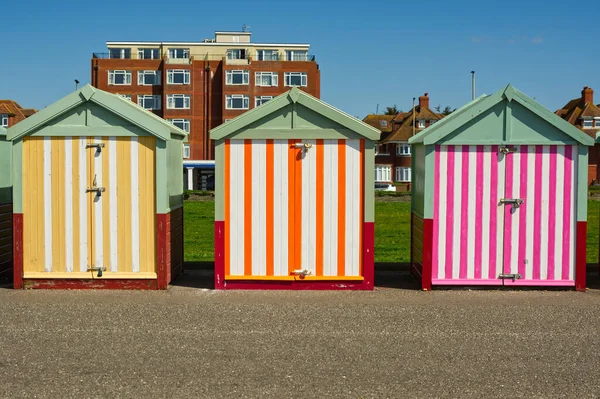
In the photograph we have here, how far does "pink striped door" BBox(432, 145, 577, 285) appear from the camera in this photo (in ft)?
33.7

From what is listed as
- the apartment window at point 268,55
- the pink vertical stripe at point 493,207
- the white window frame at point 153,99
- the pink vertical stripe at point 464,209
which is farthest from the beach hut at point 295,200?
the white window frame at point 153,99

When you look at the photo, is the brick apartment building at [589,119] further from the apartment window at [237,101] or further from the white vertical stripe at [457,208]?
the white vertical stripe at [457,208]

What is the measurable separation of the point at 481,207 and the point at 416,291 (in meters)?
1.45

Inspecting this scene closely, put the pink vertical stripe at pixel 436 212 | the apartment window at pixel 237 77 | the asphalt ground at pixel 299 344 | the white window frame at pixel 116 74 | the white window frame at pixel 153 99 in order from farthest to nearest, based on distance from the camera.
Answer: the white window frame at pixel 153 99 → the white window frame at pixel 116 74 → the apartment window at pixel 237 77 → the pink vertical stripe at pixel 436 212 → the asphalt ground at pixel 299 344

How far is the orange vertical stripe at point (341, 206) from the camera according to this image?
10312 mm

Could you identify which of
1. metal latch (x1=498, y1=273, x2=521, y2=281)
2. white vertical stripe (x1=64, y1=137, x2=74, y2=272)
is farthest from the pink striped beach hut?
white vertical stripe (x1=64, y1=137, x2=74, y2=272)

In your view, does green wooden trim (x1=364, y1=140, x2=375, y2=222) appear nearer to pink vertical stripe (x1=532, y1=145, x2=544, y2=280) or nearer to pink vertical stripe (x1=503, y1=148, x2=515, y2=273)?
pink vertical stripe (x1=503, y1=148, x2=515, y2=273)

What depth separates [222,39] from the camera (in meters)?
75.6

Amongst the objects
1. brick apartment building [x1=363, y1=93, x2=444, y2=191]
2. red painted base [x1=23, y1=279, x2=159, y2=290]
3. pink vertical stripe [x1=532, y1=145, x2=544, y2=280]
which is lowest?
red painted base [x1=23, y1=279, x2=159, y2=290]

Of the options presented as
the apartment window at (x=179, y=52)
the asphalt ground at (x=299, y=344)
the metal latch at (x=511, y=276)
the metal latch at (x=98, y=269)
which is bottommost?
the asphalt ground at (x=299, y=344)

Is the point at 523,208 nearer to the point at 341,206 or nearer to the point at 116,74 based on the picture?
the point at 341,206

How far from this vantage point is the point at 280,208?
1037 centimetres

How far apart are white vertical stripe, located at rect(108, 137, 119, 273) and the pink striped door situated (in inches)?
173

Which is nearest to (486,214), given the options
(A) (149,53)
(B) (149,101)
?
(B) (149,101)
